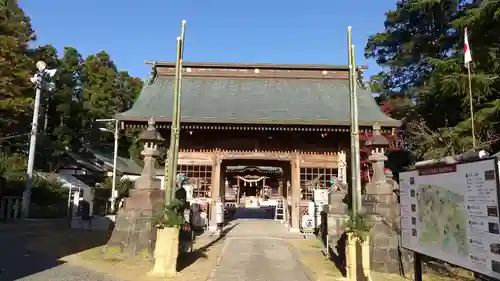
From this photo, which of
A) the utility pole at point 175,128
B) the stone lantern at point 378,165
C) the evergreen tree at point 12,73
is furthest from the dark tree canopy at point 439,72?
the evergreen tree at point 12,73

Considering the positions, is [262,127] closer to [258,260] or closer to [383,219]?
[258,260]

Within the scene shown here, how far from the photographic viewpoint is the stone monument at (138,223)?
380 inches

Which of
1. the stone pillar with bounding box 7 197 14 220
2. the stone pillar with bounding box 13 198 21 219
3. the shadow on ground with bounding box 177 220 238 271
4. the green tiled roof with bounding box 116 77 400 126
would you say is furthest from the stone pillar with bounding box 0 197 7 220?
the shadow on ground with bounding box 177 220 238 271

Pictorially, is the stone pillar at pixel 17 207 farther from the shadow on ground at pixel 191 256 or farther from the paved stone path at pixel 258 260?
the shadow on ground at pixel 191 256

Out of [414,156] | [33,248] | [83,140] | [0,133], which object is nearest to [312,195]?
[414,156]

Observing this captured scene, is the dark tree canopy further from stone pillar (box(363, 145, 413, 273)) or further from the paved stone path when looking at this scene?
the paved stone path

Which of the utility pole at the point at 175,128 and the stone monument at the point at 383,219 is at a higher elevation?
the utility pole at the point at 175,128

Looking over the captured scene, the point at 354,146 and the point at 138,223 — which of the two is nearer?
the point at 354,146

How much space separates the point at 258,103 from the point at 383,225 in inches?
367

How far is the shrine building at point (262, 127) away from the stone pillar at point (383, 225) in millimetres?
3768

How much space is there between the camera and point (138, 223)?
978cm

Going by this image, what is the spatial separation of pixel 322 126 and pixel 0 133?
2398cm

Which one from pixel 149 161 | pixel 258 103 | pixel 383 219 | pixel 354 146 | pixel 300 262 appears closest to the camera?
pixel 354 146

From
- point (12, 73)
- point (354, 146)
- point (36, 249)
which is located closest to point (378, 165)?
point (354, 146)
